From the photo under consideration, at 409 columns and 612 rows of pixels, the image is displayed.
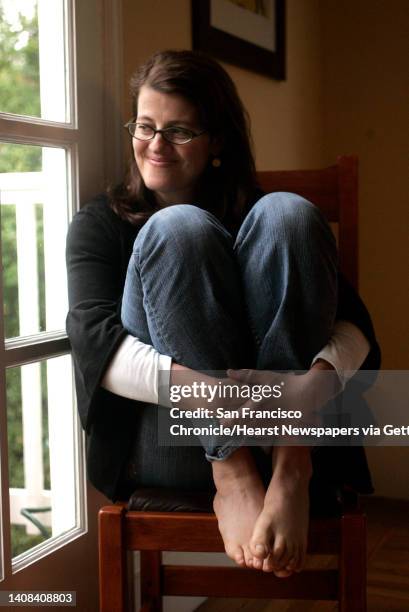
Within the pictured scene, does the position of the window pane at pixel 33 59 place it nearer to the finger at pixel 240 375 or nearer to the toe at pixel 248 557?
the finger at pixel 240 375

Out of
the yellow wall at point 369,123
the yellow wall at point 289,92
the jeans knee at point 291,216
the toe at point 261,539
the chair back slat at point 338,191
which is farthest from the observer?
the yellow wall at point 369,123

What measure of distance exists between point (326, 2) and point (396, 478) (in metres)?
1.42

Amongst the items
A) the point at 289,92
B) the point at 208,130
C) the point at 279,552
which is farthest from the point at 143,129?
the point at 289,92

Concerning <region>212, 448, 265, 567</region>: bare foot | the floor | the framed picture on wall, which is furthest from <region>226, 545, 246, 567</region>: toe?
the framed picture on wall

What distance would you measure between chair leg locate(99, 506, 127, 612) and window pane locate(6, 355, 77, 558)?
0.25 meters

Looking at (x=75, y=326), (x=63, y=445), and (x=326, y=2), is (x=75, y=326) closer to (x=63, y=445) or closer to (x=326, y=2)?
(x=63, y=445)

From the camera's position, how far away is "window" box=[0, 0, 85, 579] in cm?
120

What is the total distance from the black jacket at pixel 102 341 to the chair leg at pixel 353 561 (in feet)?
0.32

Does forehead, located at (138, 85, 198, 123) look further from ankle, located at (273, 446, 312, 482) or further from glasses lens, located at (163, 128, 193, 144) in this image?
ankle, located at (273, 446, 312, 482)

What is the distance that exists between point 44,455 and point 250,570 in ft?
1.38

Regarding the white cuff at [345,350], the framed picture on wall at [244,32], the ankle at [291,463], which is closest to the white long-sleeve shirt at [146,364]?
the white cuff at [345,350]

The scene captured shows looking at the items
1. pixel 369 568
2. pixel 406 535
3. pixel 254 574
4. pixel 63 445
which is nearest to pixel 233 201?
pixel 63 445

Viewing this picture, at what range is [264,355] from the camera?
103 cm

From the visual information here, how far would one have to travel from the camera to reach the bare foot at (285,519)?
0.94 meters
